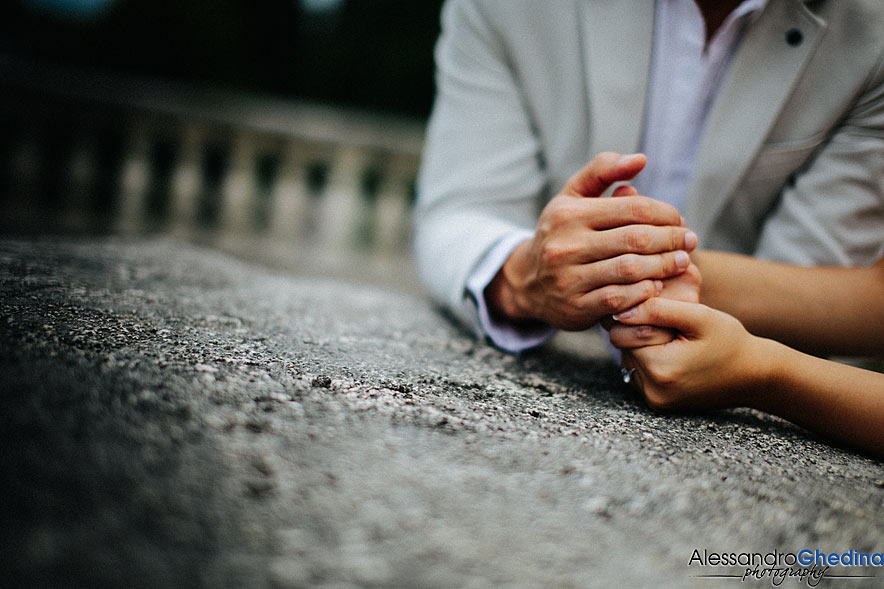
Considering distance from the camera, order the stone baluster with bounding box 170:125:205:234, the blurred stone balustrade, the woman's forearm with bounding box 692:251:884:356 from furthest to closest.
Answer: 1. the stone baluster with bounding box 170:125:205:234
2. the blurred stone balustrade
3. the woman's forearm with bounding box 692:251:884:356

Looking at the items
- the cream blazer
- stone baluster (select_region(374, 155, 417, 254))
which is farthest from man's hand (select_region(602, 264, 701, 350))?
stone baluster (select_region(374, 155, 417, 254))

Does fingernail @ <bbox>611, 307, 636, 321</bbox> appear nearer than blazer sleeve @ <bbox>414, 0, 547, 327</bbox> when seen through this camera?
Yes

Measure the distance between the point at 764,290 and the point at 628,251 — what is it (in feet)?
0.89

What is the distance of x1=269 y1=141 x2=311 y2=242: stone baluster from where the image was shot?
7.56ft

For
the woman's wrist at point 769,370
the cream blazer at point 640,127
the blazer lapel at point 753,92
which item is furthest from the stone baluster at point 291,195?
the woman's wrist at point 769,370

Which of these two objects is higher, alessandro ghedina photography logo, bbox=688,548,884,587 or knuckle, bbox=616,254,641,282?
knuckle, bbox=616,254,641,282

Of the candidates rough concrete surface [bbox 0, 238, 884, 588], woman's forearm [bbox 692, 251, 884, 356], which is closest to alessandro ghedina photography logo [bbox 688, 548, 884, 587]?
rough concrete surface [bbox 0, 238, 884, 588]

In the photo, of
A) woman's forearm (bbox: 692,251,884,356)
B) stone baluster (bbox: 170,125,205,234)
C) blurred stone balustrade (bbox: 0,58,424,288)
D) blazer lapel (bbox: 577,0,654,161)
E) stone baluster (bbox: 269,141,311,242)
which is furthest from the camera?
stone baluster (bbox: 269,141,311,242)

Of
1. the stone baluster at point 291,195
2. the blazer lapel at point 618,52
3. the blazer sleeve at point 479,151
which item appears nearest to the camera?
the blazer lapel at point 618,52

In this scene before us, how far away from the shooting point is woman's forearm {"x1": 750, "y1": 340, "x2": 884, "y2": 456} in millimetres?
560

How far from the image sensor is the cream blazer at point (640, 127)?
80cm

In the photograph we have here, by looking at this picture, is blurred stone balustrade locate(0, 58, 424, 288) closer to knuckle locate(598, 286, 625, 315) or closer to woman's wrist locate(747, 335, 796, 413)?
knuckle locate(598, 286, 625, 315)

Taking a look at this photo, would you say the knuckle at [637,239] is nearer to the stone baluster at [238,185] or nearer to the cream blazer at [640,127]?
the cream blazer at [640,127]

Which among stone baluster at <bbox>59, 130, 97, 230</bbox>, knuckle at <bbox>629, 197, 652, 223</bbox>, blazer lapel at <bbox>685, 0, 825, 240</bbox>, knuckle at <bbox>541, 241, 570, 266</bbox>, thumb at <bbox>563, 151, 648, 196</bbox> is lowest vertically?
stone baluster at <bbox>59, 130, 97, 230</bbox>
